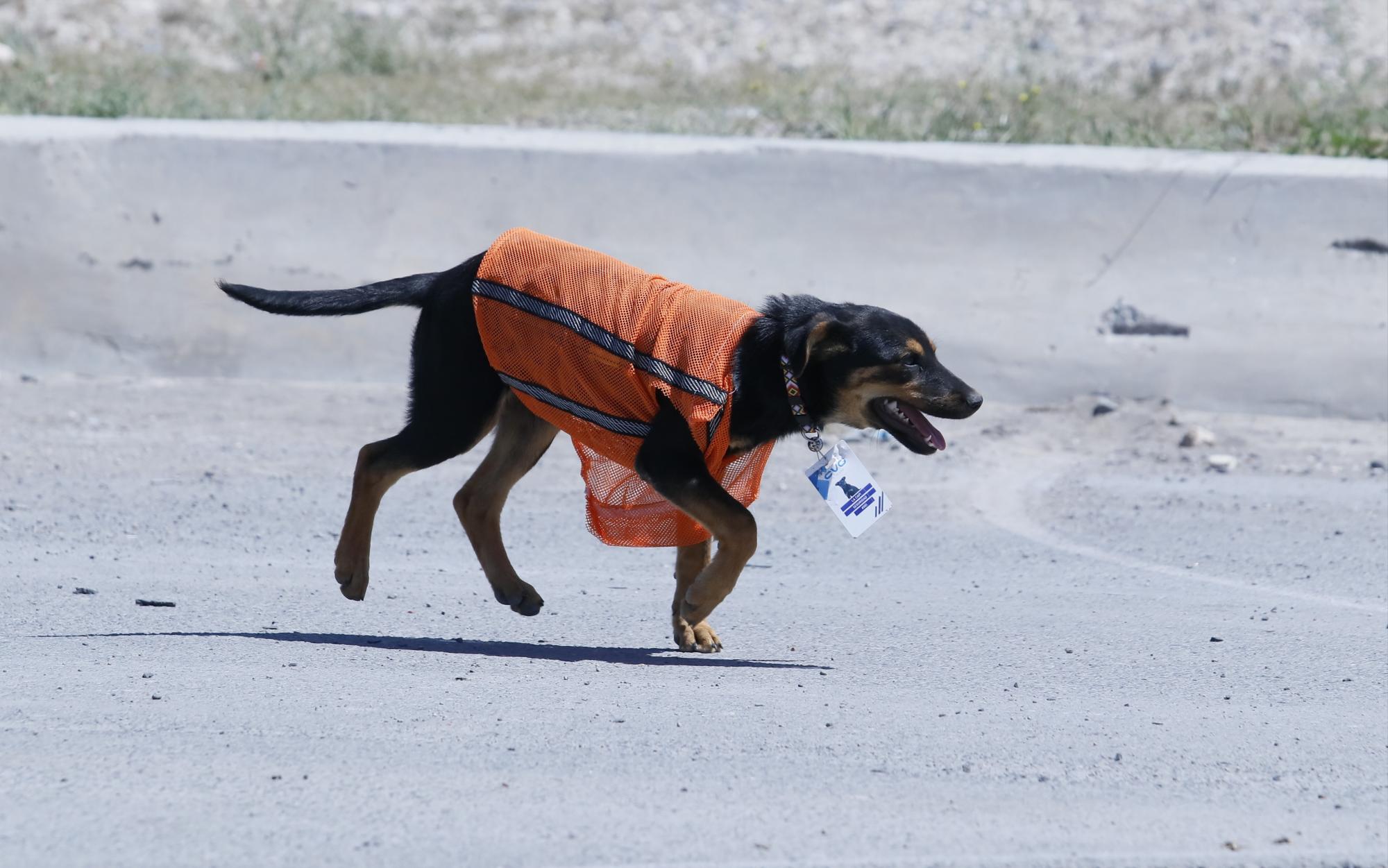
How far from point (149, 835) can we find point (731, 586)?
6.67 ft

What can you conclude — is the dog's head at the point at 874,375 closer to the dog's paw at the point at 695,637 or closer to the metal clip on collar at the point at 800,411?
the metal clip on collar at the point at 800,411

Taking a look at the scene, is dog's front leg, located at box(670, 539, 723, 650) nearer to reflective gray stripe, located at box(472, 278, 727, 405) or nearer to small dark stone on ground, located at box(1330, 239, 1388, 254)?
reflective gray stripe, located at box(472, 278, 727, 405)

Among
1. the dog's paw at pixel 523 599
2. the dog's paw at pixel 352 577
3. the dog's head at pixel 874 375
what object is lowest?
the dog's paw at pixel 523 599

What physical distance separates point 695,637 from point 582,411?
31.4 inches

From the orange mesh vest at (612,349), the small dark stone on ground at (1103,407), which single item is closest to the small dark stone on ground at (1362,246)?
the small dark stone on ground at (1103,407)

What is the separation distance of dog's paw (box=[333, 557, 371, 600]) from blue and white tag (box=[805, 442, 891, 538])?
1497 millimetres

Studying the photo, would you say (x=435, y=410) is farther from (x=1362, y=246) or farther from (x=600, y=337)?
(x=1362, y=246)

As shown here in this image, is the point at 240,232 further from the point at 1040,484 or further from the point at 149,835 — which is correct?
the point at 149,835

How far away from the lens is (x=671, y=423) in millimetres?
4941

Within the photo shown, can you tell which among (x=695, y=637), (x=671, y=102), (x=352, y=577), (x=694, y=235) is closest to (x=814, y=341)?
(x=695, y=637)

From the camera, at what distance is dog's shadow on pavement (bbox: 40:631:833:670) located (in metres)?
5.07

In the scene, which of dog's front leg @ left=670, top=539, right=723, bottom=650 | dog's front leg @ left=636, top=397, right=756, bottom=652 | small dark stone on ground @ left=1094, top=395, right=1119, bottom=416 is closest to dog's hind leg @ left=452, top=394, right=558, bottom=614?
dog's front leg @ left=670, top=539, right=723, bottom=650

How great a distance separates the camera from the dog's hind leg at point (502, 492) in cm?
552

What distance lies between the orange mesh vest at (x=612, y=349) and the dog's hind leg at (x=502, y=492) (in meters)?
0.39
